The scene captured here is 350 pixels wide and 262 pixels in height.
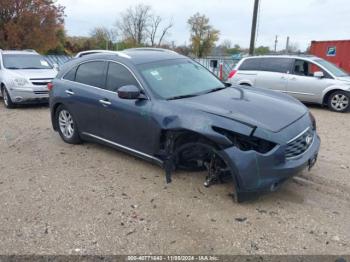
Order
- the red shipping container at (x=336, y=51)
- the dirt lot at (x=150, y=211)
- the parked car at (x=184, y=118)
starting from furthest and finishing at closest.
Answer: the red shipping container at (x=336, y=51)
the parked car at (x=184, y=118)
the dirt lot at (x=150, y=211)

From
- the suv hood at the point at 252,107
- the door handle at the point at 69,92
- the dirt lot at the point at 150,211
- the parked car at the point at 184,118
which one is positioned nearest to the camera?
the dirt lot at the point at 150,211

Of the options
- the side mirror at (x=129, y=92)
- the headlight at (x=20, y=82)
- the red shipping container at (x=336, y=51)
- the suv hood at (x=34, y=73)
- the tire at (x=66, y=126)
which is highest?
the red shipping container at (x=336, y=51)

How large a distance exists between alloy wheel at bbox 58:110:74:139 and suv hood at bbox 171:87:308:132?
7.94 ft

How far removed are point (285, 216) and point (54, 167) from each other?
325 cm

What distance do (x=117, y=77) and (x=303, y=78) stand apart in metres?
6.58

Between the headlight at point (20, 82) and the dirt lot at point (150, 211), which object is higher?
the headlight at point (20, 82)

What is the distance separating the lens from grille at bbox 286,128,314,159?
3495 millimetres

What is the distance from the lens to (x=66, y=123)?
5805 millimetres

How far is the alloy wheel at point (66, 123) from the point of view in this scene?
18.7ft

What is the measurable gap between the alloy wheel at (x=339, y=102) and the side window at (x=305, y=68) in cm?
67

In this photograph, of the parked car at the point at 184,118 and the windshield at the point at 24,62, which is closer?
the parked car at the point at 184,118

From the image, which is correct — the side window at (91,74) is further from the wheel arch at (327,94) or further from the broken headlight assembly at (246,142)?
the wheel arch at (327,94)

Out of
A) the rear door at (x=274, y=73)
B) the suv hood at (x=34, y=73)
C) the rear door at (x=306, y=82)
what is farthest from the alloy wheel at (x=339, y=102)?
the suv hood at (x=34, y=73)

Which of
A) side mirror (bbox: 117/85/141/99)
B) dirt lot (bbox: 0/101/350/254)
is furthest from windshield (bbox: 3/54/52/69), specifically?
side mirror (bbox: 117/85/141/99)
